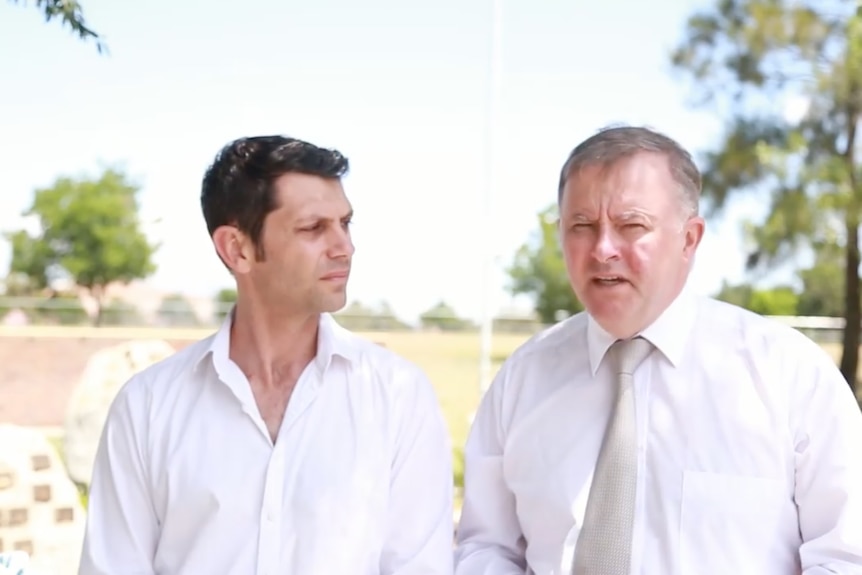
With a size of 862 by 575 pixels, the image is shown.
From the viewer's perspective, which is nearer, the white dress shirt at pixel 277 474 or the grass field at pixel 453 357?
the white dress shirt at pixel 277 474

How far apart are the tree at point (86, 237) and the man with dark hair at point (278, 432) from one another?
23054 mm

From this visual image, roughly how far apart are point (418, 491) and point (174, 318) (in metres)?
17.7

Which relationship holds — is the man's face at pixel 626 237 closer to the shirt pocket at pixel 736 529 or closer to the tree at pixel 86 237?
the shirt pocket at pixel 736 529

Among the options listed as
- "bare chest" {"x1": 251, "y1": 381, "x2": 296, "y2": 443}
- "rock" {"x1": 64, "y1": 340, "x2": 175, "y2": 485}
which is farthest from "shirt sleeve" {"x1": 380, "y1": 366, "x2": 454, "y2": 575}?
"rock" {"x1": 64, "y1": 340, "x2": 175, "y2": 485}

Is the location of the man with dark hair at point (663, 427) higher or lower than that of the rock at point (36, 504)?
higher

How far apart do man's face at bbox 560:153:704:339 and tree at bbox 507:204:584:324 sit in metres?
16.3

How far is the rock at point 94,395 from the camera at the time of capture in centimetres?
798

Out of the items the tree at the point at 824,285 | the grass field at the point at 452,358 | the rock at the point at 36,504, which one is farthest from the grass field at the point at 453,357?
the rock at the point at 36,504

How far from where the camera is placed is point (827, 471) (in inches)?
78.4

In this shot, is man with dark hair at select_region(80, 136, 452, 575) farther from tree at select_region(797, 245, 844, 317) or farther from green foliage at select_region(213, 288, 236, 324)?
green foliage at select_region(213, 288, 236, 324)

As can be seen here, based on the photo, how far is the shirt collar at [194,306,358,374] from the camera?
2285 mm

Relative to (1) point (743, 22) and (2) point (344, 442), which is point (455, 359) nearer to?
(1) point (743, 22)

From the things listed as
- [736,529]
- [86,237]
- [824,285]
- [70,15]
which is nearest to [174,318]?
[86,237]

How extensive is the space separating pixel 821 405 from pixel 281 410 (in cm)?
113
